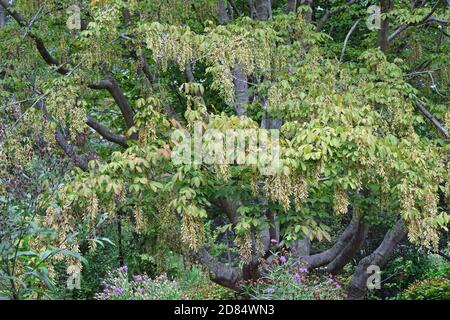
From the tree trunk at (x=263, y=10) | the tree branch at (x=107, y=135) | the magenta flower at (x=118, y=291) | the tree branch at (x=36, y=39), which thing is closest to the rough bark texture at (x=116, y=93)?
the tree branch at (x=107, y=135)

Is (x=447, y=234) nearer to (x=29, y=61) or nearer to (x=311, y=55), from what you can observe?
(x=311, y=55)

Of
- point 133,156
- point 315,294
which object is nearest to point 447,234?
point 315,294

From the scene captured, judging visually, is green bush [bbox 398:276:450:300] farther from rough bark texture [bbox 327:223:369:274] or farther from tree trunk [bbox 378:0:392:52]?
tree trunk [bbox 378:0:392:52]

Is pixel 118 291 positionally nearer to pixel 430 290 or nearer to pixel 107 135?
pixel 107 135

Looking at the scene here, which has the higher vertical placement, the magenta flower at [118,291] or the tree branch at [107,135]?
the tree branch at [107,135]

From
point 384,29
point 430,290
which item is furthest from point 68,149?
point 430,290

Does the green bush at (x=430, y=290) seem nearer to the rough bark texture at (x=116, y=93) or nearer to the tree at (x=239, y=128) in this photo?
the tree at (x=239, y=128)

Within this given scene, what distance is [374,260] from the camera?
279 inches

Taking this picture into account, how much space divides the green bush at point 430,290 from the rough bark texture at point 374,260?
41.6 inches

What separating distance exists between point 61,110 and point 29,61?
1229 mm

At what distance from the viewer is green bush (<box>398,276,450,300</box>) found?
777 cm

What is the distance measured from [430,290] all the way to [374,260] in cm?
132

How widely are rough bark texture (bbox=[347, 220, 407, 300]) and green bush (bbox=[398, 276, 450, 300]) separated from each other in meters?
1.06

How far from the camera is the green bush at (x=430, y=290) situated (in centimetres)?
777
